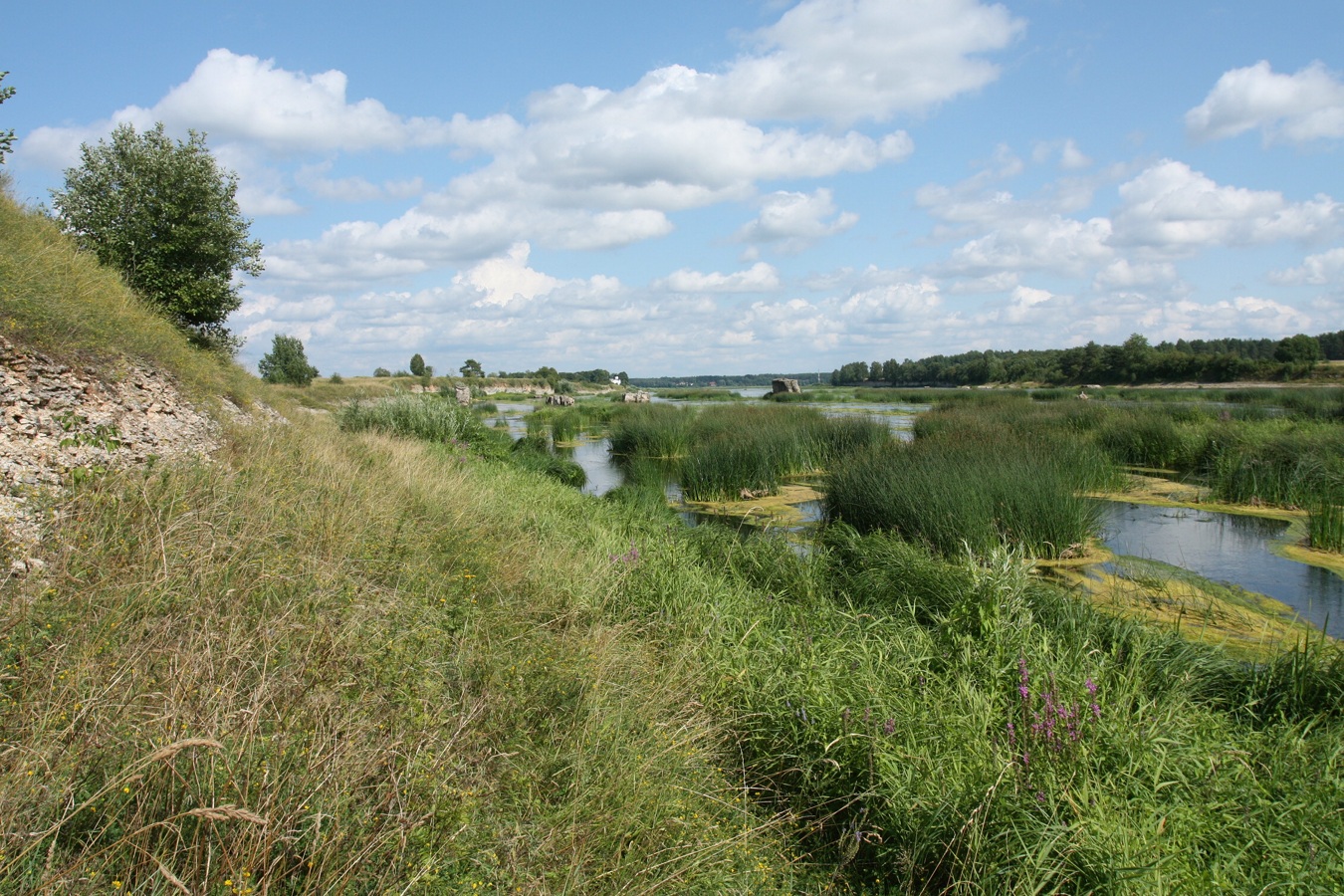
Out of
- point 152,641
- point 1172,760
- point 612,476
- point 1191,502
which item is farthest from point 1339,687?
point 612,476

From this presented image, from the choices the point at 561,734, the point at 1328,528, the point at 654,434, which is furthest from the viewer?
the point at 654,434

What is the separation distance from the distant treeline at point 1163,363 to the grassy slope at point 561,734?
50.9 m

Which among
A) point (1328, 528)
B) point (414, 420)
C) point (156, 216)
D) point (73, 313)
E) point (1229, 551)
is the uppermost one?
point (156, 216)

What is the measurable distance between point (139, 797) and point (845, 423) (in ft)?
52.9

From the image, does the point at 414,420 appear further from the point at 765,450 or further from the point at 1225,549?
the point at 1225,549

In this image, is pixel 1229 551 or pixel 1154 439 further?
Result: pixel 1154 439

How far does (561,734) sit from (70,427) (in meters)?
3.71

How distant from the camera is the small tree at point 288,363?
4153 centimetres

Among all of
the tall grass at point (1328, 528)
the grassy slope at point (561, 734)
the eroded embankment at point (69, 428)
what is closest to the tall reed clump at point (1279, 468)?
the tall grass at point (1328, 528)

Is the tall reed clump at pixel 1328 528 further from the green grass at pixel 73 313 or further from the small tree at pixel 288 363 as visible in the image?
the small tree at pixel 288 363

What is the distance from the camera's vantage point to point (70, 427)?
4.57 metres

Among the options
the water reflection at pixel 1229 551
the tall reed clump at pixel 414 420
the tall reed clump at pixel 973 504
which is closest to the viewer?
the water reflection at pixel 1229 551

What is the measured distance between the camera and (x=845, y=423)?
17234 millimetres

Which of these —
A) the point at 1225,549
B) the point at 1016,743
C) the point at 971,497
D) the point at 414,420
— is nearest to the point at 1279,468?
the point at 1225,549
